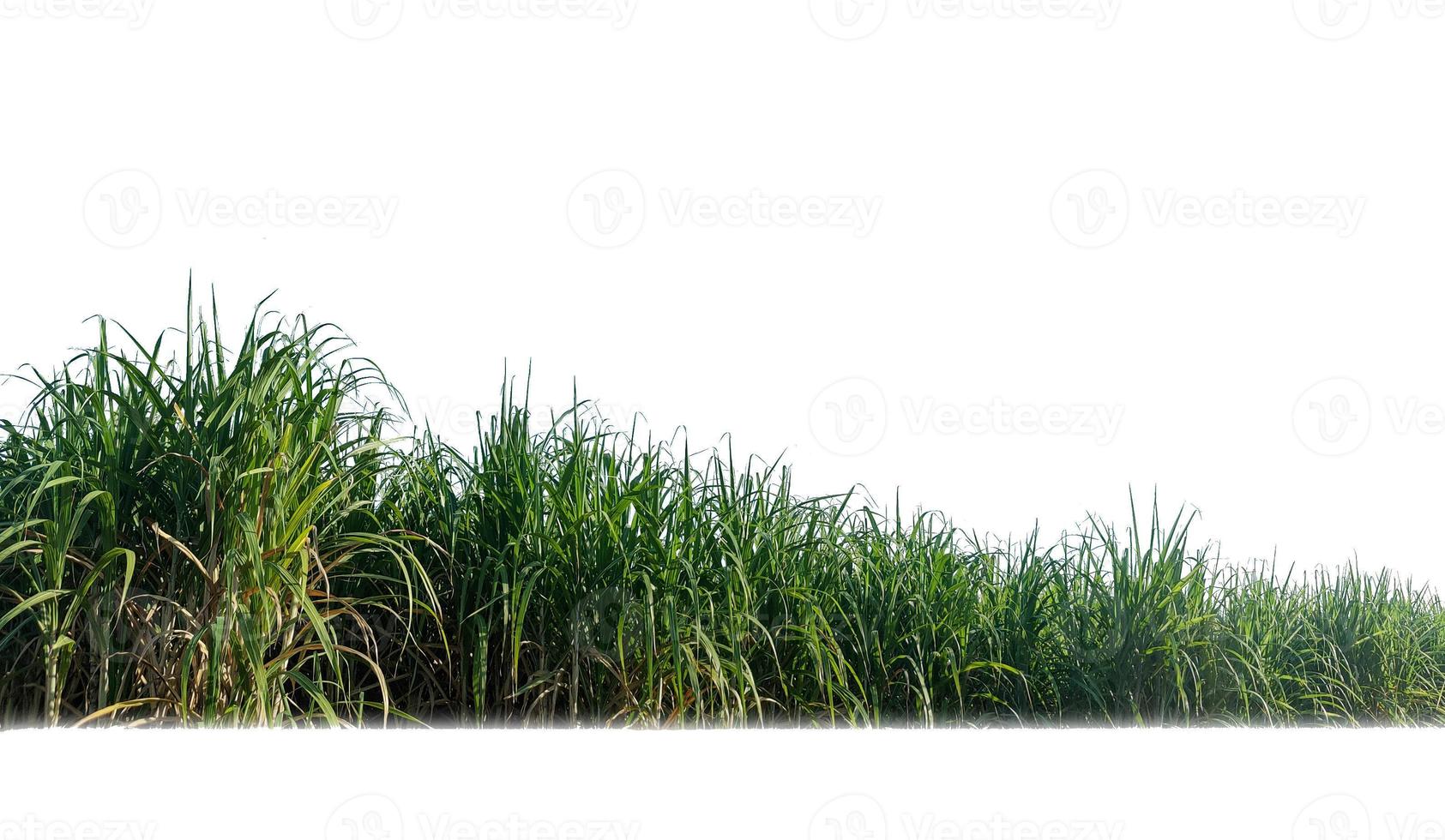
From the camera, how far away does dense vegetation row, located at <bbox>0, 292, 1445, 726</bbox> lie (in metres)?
2.64

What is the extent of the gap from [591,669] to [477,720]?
38 centimetres

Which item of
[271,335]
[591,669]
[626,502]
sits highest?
[271,335]

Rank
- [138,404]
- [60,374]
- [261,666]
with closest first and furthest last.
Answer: [261,666] → [138,404] → [60,374]

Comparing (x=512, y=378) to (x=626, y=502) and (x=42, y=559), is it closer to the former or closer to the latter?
(x=626, y=502)

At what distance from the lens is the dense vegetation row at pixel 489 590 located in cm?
264

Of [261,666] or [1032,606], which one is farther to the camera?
[1032,606]

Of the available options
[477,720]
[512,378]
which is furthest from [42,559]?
[512,378]

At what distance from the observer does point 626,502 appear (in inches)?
129

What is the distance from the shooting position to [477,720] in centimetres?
312

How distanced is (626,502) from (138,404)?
140 centimetres

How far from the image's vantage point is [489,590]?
3.32 meters
